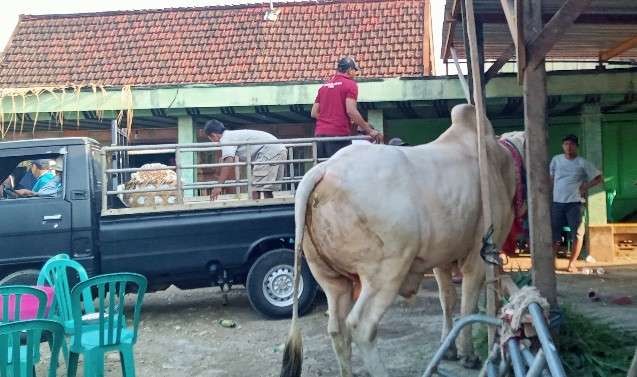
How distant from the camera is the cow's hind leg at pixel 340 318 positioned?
16.3 feet

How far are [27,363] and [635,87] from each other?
9822 mm

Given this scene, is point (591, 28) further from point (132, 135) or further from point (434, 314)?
point (132, 135)

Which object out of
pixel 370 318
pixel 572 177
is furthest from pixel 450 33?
pixel 370 318

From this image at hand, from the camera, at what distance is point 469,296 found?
5.48 metres

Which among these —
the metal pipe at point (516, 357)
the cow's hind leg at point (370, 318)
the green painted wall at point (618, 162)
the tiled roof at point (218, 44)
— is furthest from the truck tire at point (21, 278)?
the green painted wall at point (618, 162)

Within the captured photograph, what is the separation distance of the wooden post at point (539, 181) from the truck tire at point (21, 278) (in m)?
5.26

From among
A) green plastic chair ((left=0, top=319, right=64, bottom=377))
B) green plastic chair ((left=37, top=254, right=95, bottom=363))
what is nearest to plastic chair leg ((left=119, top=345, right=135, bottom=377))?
green plastic chair ((left=37, top=254, right=95, bottom=363))

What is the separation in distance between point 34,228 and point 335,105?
137 inches

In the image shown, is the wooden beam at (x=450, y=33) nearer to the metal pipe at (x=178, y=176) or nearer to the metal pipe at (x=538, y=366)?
the metal pipe at (x=178, y=176)

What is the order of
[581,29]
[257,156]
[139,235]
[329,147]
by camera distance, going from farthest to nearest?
[581,29], [257,156], [329,147], [139,235]

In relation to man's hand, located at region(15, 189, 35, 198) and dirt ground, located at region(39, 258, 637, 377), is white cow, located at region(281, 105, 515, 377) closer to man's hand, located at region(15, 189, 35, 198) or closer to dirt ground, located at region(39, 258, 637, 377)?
dirt ground, located at region(39, 258, 637, 377)

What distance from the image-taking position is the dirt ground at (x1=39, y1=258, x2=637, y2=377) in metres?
5.86

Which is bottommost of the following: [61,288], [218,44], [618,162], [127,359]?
[127,359]

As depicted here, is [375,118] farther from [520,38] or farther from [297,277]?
[520,38]
